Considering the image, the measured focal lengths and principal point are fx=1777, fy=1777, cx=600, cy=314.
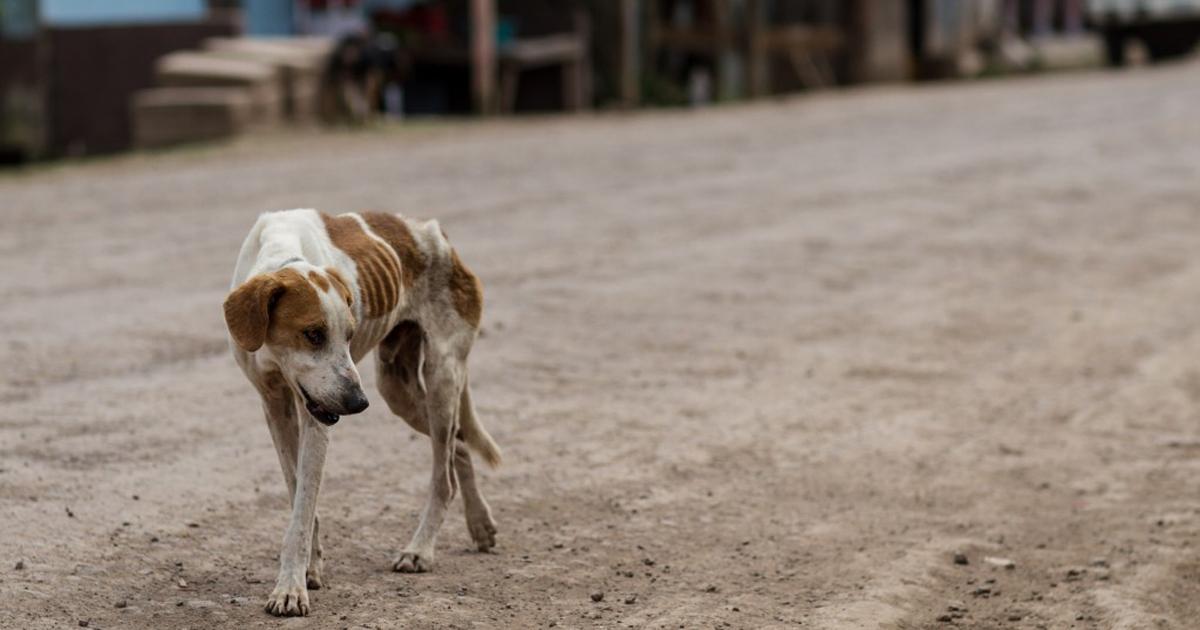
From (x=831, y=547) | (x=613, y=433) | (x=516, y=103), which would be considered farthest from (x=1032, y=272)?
(x=516, y=103)

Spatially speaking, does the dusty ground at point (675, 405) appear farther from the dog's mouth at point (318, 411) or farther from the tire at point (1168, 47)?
the tire at point (1168, 47)

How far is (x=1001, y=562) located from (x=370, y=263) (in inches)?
98.1

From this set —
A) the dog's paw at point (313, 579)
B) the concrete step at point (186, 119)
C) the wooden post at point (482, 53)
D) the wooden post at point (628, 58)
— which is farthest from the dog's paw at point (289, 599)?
the wooden post at point (628, 58)

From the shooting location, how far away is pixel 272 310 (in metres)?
4.48

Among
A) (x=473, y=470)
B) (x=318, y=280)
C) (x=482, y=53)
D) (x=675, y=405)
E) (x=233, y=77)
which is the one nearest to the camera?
(x=318, y=280)

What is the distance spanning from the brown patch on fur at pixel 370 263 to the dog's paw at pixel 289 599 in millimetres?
761

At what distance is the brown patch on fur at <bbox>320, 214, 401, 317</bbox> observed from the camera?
4.82 metres

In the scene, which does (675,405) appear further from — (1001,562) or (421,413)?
(421,413)

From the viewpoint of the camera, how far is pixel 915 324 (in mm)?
9703

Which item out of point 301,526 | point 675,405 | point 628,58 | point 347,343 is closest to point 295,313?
point 347,343

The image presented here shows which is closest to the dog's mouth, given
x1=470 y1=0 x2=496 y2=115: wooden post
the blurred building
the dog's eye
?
the dog's eye

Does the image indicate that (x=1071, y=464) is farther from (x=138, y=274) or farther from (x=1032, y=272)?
(x=138, y=274)

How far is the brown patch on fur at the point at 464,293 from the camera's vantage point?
523 cm

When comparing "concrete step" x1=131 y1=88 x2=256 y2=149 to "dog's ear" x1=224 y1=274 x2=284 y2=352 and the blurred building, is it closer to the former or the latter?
the blurred building
